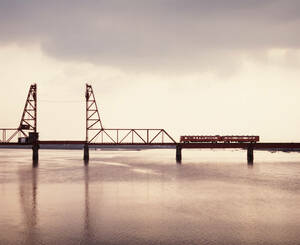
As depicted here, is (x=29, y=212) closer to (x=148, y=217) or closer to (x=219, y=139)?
(x=148, y=217)

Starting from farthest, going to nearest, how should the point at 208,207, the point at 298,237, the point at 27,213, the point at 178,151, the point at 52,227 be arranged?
the point at 178,151 < the point at 208,207 < the point at 27,213 < the point at 52,227 < the point at 298,237

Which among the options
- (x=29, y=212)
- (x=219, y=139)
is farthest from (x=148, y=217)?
(x=219, y=139)

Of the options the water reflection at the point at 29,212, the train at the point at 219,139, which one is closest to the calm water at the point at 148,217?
the water reflection at the point at 29,212

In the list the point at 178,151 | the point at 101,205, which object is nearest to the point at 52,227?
the point at 101,205

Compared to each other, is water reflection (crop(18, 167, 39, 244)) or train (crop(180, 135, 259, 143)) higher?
train (crop(180, 135, 259, 143))

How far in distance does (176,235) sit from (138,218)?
439 cm

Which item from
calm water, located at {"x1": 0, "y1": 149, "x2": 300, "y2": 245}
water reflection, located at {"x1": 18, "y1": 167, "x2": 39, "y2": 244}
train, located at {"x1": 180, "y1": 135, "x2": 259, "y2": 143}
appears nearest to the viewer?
calm water, located at {"x1": 0, "y1": 149, "x2": 300, "y2": 245}

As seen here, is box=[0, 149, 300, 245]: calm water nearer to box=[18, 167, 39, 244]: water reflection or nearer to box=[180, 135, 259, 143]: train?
box=[18, 167, 39, 244]: water reflection

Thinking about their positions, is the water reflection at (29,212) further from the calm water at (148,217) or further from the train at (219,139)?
the train at (219,139)

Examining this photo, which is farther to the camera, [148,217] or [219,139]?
[219,139]

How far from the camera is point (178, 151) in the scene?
89.9 m

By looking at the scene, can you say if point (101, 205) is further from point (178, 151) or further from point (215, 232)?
point (178, 151)

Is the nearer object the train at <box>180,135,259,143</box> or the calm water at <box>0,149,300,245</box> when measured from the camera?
the calm water at <box>0,149,300,245</box>

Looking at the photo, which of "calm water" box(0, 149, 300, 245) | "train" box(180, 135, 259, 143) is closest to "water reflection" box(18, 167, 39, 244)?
"calm water" box(0, 149, 300, 245)
